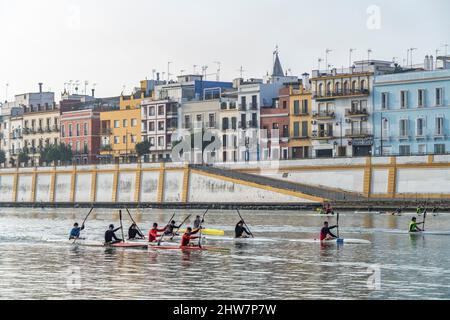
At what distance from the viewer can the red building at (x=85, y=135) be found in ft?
505

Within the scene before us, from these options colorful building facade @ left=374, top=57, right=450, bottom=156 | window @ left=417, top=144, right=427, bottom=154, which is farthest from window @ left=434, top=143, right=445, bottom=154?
window @ left=417, top=144, right=427, bottom=154

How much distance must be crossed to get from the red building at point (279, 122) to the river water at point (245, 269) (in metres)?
51.2

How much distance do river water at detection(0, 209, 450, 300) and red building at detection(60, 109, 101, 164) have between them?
3042 inches

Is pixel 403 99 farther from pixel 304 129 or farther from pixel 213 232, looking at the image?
pixel 213 232

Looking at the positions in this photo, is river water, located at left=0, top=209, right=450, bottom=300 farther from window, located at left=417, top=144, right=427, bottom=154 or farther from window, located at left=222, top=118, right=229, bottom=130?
window, located at left=222, top=118, right=229, bottom=130

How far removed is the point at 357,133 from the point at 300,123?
9.83 meters

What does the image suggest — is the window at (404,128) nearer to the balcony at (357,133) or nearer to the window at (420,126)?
the window at (420,126)

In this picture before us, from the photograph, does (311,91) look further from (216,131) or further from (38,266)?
(38,266)

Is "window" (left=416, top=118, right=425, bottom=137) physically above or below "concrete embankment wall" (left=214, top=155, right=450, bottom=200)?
above

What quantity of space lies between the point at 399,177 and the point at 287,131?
27.6 m

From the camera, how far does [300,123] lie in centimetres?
12744

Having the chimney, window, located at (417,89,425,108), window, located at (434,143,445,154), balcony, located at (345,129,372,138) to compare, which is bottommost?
window, located at (434,143,445,154)

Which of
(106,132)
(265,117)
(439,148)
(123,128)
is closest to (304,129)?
(265,117)

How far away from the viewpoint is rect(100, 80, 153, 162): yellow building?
148125 mm
